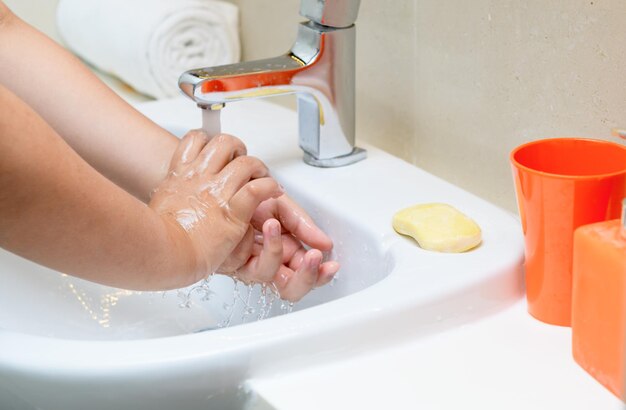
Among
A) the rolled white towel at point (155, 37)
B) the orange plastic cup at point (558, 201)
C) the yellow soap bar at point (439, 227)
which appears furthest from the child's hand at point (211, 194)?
the rolled white towel at point (155, 37)

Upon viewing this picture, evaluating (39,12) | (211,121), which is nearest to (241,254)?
(211,121)

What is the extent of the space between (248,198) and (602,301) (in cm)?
29

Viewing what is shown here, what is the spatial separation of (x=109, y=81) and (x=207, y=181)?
54cm

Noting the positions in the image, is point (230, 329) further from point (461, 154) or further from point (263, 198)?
point (461, 154)

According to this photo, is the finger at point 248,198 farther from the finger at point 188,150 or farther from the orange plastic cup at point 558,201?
the orange plastic cup at point 558,201

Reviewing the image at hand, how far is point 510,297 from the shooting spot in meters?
0.66

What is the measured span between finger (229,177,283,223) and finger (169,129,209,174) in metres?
0.08

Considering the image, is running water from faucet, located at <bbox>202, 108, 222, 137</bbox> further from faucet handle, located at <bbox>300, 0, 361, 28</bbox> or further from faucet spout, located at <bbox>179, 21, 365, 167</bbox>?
faucet handle, located at <bbox>300, 0, 361, 28</bbox>

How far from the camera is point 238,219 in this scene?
723 mm

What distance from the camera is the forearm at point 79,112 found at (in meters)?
0.82

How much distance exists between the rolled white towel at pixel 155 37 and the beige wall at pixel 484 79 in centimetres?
27

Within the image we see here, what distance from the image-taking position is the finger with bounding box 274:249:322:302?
73 cm

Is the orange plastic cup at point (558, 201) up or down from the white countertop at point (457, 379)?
up

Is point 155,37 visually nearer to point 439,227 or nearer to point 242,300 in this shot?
point 242,300
